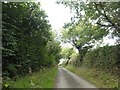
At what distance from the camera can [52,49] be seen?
5081cm

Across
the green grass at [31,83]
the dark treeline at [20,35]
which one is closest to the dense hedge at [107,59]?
the green grass at [31,83]

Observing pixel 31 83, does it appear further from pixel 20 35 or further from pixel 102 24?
pixel 102 24

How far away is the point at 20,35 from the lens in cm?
2005

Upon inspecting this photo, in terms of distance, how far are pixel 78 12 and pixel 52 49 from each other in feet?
99.3

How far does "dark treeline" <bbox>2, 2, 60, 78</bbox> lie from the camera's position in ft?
49.3

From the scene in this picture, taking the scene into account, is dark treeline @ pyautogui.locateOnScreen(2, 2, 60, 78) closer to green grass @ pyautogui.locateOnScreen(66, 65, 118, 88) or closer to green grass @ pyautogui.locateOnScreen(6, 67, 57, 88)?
green grass @ pyautogui.locateOnScreen(6, 67, 57, 88)

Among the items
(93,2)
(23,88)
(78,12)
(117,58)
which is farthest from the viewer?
(117,58)

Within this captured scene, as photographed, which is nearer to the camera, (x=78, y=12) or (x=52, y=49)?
(x=78, y=12)

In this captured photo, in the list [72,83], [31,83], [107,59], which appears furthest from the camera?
[107,59]

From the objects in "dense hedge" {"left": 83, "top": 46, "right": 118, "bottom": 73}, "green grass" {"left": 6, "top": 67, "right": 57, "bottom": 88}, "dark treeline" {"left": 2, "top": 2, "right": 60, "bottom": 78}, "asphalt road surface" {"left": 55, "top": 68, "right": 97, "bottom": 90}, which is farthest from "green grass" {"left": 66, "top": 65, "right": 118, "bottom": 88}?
"dark treeline" {"left": 2, "top": 2, "right": 60, "bottom": 78}

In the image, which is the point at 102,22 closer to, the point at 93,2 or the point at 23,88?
the point at 93,2

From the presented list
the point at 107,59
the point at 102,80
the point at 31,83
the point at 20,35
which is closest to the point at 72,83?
the point at 102,80

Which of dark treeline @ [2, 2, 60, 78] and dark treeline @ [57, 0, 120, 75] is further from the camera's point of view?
dark treeline @ [57, 0, 120, 75]

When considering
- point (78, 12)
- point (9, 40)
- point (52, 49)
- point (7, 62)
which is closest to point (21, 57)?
point (7, 62)
